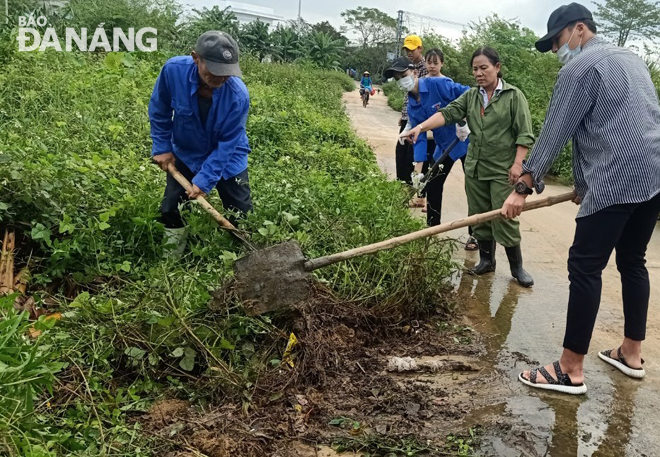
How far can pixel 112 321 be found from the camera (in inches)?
119

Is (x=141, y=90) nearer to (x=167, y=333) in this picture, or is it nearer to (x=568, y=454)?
(x=167, y=333)

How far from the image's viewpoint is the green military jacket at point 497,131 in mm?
Answer: 4449

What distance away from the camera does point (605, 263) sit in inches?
118

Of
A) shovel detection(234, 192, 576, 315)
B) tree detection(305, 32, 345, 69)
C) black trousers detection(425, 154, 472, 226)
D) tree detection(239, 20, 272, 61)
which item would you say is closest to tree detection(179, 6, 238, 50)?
tree detection(239, 20, 272, 61)

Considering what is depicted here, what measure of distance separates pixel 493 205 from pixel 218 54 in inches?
94.5

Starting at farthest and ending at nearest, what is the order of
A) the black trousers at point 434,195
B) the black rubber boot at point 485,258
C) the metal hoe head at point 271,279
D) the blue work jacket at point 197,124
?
1. the black trousers at point 434,195
2. the black rubber boot at point 485,258
3. the blue work jacket at point 197,124
4. the metal hoe head at point 271,279

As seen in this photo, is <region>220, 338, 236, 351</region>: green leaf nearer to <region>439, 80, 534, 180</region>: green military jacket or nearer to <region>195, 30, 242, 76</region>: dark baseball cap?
<region>195, 30, 242, 76</region>: dark baseball cap

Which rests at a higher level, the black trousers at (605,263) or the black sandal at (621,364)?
the black trousers at (605,263)

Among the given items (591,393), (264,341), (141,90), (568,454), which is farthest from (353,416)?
(141,90)

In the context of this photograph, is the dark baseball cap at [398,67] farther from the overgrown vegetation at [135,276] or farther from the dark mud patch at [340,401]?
the dark mud patch at [340,401]

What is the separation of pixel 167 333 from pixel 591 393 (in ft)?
7.29

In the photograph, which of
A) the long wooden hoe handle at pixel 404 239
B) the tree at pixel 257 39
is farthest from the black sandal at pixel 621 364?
the tree at pixel 257 39

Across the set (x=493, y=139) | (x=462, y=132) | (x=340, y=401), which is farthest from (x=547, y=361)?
(x=462, y=132)

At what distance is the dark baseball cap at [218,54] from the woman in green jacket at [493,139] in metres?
1.81
